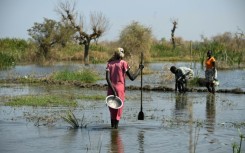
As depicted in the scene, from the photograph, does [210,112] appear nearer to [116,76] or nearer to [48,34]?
[116,76]

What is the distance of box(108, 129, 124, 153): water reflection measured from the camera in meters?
7.56

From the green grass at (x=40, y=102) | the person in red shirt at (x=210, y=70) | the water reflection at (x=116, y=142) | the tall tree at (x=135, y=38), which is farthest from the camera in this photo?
the tall tree at (x=135, y=38)

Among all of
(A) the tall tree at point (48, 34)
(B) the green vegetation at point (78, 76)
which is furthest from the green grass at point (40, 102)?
(A) the tall tree at point (48, 34)

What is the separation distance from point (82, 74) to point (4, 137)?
42.7 ft

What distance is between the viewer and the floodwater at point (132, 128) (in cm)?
777

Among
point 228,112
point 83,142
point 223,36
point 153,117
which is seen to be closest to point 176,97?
point 228,112

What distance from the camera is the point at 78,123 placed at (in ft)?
32.7

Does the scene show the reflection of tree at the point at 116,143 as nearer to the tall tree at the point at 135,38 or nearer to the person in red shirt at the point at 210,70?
the person in red shirt at the point at 210,70

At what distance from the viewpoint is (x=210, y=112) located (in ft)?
39.7

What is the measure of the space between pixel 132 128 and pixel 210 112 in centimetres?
316

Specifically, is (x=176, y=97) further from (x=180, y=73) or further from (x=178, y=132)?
(x=178, y=132)

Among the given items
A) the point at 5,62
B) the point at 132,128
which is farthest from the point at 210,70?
the point at 5,62

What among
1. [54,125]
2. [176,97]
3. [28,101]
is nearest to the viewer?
[54,125]

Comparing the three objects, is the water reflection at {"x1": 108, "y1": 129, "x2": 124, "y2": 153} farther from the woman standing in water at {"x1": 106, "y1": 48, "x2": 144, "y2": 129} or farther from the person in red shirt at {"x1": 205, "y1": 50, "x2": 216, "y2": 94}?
the person in red shirt at {"x1": 205, "y1": 50, "x2": 216, "y2": 94}
